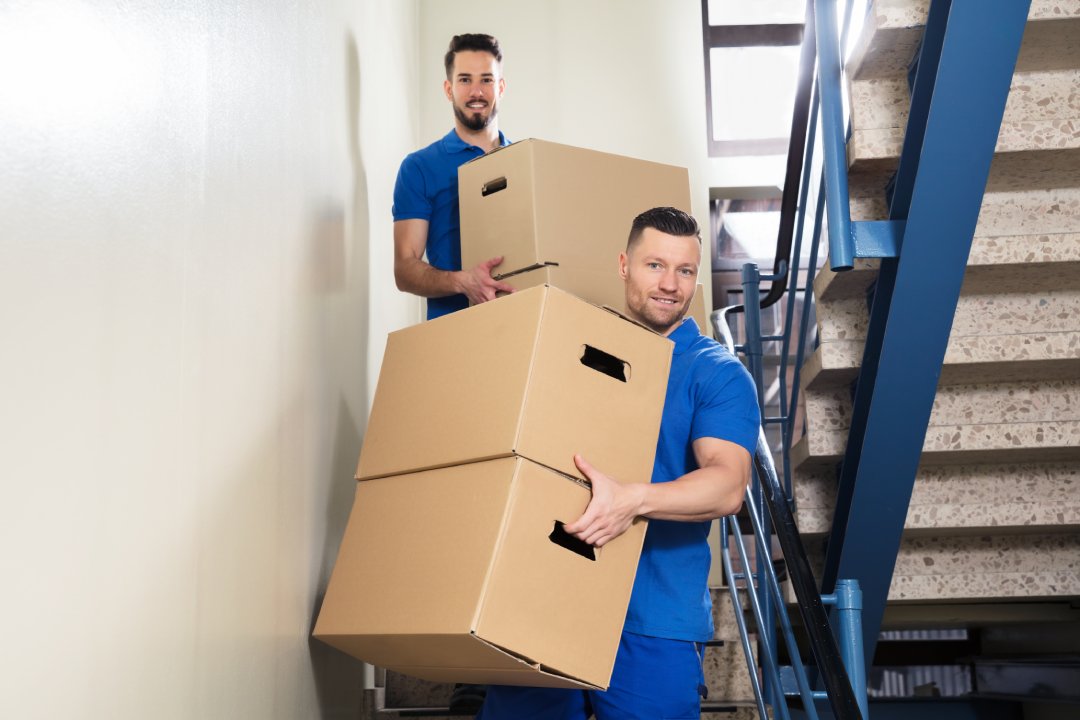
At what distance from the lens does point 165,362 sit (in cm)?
113

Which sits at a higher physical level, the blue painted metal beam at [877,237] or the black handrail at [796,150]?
the black handrail at [796,150]

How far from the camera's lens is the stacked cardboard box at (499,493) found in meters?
1.33

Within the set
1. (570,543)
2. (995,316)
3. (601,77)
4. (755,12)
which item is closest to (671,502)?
(570,543)

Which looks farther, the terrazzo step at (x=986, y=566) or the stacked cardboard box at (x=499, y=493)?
the terrazzo step at (x=986, y=566)

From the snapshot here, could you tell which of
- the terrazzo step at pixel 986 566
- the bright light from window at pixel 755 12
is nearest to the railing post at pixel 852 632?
the terrazzo step at pixel 986 566

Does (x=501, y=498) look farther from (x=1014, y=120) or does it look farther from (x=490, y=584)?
(x=1014, y=120)

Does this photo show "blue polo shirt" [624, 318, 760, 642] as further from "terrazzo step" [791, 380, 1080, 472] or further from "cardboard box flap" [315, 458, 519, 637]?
"terrazzo step" [791, 380, 1080, 472]

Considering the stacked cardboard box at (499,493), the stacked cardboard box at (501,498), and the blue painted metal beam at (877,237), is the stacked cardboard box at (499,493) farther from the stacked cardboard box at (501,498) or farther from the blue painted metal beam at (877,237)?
the blue painted metal beam at (877,237)

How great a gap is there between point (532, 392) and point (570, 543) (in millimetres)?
208

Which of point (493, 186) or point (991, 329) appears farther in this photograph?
point (991, 329)

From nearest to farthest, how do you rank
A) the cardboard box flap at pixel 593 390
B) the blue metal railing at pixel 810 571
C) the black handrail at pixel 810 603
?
the cardboard box flap at pixel 593 390
the black handrail at pixel 810 603
the blue metal railing at pixel 810 571

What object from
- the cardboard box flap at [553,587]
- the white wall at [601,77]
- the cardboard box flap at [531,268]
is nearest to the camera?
the cardboard box flap at [553,587]

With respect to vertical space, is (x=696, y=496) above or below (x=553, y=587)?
above

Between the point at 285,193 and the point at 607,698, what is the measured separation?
37.7 inches
